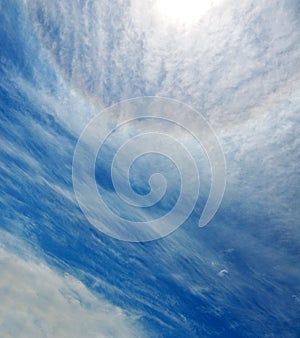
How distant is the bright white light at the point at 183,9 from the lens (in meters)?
5.29

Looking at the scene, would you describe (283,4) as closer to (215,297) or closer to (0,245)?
(215,297)

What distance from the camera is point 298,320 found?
12.4 meters

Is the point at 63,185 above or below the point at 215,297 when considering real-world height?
below

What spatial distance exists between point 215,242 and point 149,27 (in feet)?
26.4

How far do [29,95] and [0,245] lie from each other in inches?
362

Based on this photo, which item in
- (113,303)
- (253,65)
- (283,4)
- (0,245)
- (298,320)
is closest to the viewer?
(283,4)

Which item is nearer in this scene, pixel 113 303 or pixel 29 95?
pixel 29 95

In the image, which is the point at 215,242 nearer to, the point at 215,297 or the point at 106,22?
the point at 215,297

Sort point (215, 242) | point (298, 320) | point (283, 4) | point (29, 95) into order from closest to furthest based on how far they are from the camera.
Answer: point (283, 4) → point (29, 95) → point (215, 242) → point (298, 320)

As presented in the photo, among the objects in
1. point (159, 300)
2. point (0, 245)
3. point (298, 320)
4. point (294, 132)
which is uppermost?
point (298, 320)

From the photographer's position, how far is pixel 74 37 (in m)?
6.77

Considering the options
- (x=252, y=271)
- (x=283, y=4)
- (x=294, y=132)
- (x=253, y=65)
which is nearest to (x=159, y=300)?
(x=252, y=271)

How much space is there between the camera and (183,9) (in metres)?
5.47

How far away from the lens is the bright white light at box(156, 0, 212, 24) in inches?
208
